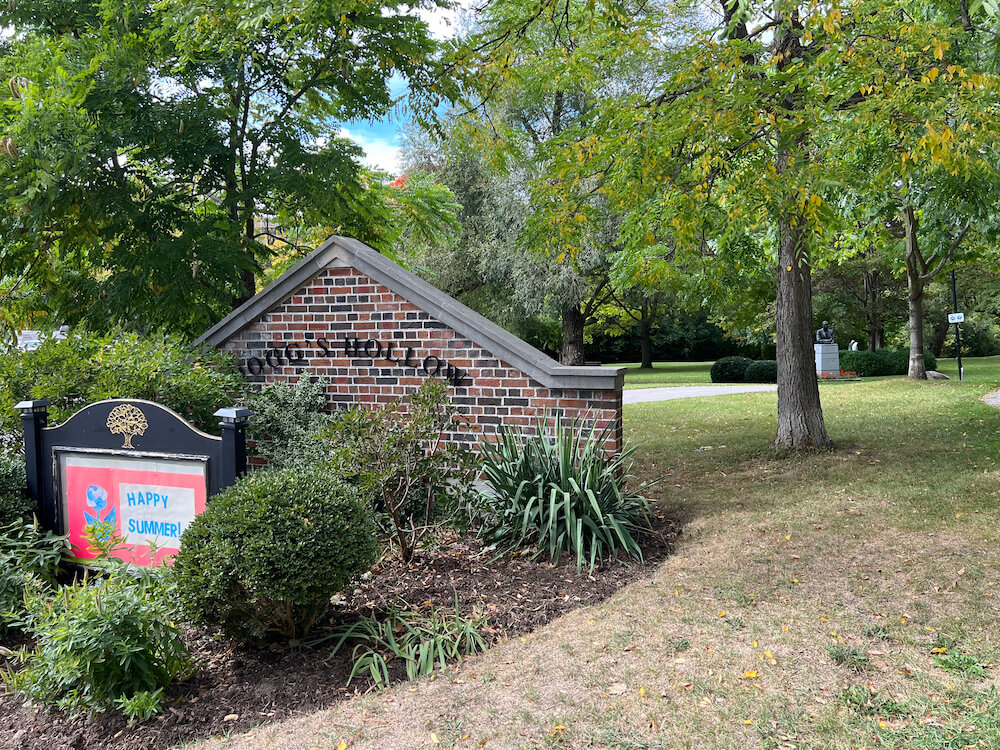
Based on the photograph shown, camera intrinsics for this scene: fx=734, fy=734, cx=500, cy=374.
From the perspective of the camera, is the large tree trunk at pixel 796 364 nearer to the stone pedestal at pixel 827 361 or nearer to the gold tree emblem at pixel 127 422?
the gold tree emblem at pixel 127 422

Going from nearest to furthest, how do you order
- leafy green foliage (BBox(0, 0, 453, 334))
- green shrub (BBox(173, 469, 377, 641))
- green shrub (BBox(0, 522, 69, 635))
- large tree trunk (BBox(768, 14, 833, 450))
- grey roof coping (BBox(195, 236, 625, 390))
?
1. green shrub (BBox(173, 469, 377, 641))
2. green shrub (BBox(0, 522, 69, 635))
3. grey roof coping (BBox(195, 236, 625, 390))
4. leafy green foliage (BBox(0, 0, 453, 334))
5. large tree trunk (BBox(768, 14, 833, 450))

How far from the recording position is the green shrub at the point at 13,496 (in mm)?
5531

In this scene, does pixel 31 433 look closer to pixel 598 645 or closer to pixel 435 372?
pixel 435 372

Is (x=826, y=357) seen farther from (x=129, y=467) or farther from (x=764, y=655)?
(x=129, y=467)

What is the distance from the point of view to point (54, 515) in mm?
5672

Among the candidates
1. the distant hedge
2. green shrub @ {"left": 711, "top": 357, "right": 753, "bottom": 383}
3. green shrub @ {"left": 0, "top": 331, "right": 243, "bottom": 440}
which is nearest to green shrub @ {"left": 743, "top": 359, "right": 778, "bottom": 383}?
green shrub @ {"left": 711, "top": 357, "right": 753, "bottom": 383}

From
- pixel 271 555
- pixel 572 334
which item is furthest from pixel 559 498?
pixel 572 334

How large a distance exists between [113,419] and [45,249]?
4606 millimetres

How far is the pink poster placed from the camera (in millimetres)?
5184

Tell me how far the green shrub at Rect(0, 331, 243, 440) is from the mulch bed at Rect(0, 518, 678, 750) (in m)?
2.32

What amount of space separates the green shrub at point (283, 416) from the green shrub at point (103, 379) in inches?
13.7

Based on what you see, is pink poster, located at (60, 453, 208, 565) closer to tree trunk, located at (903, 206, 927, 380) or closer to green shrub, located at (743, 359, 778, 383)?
tree trunk, located at (903, 206, 927, 380)

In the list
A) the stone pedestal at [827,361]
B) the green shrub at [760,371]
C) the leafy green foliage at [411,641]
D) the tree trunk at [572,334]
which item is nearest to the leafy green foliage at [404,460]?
the leafy green foliage at [411,641]

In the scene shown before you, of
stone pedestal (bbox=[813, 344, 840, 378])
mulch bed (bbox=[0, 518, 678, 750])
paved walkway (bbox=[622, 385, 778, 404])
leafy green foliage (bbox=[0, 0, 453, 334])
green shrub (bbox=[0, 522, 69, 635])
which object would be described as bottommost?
mulch bed (bbox=[0, 518, 678, 750])
